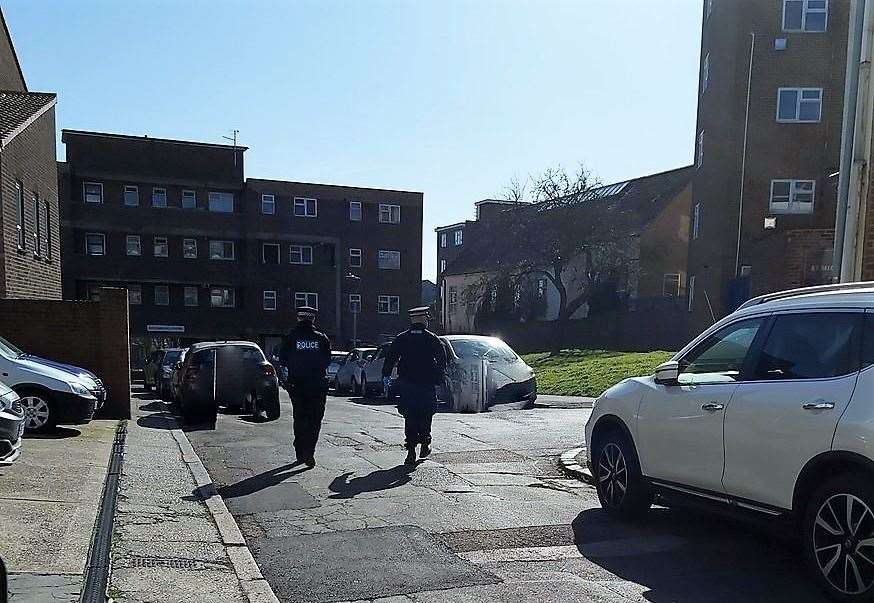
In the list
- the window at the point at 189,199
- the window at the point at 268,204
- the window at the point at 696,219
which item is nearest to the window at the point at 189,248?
the window at the point at 189,199

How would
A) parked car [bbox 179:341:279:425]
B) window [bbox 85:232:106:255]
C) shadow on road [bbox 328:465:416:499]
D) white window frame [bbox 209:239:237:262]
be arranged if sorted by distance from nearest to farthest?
1. shadow on road [bbox 328:465:416:499]
2. parked car [bbox 179:341:279:425]
3. window [bbox 85:232:106:255]
4. white window frame [bbox 209:239:237:262]

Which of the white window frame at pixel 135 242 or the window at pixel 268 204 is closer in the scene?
the white window frame at pixel 135 242

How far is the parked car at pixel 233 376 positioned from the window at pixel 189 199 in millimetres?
32533

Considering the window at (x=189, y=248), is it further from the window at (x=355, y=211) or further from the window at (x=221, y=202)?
the window at (x=355, y=211)

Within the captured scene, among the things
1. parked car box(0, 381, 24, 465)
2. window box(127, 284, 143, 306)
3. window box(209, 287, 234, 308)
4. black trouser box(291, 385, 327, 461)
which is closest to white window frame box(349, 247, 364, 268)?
window box(209, 287, 234, 308)

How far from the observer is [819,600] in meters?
4.41

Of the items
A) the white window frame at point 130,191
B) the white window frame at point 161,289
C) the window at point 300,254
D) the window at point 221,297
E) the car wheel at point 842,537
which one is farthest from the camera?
the window at point 300,254

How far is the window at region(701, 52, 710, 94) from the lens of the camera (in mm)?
27797

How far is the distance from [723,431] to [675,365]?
77 centimetres

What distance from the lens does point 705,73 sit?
1121 inches

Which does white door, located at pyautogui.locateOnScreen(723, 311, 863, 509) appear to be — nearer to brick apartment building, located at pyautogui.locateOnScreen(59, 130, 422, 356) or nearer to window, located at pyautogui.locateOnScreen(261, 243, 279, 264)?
brick apartment building, located at pyautogui.locateOnScreen(59, 130, 422, 356)

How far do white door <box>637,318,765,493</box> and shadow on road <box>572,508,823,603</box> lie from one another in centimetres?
51

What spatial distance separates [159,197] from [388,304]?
16.1m

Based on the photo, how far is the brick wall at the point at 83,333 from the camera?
13.1 meters
